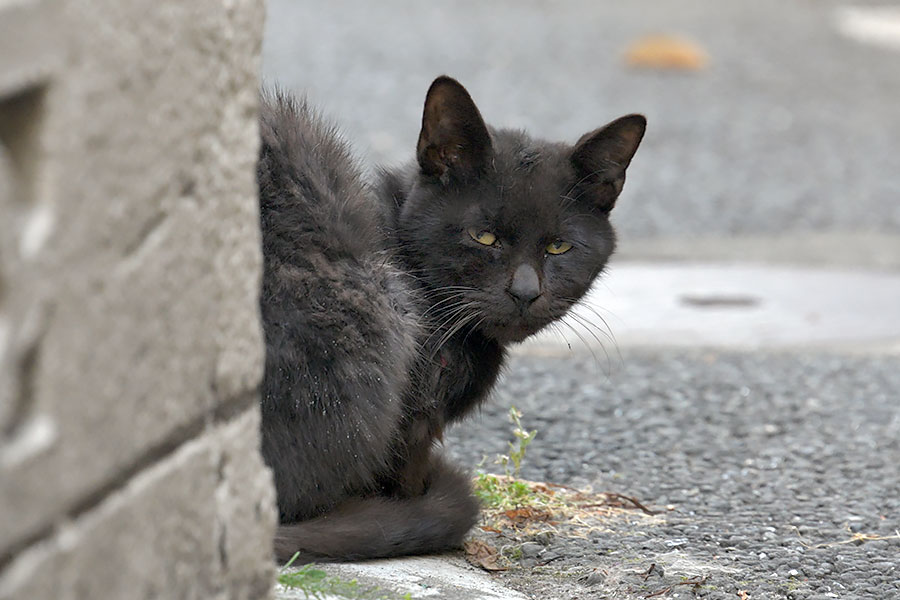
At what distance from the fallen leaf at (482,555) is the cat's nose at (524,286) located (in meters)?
0.63

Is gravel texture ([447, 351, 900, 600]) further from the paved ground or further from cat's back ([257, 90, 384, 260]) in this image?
cat's back ([257, 90, 384, 260])

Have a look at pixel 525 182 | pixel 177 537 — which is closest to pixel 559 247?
pixel 525 182

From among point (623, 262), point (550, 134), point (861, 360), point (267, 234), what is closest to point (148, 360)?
point (267, 234)

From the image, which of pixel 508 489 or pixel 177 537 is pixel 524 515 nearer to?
pixel 508 489

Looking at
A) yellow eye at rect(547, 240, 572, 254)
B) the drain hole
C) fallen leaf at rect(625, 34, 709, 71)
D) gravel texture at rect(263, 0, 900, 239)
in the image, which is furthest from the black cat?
fallen leaf at rect(625, 34, 709, 71)

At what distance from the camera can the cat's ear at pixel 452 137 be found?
2.97 m

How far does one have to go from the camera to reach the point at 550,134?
29.6 feet

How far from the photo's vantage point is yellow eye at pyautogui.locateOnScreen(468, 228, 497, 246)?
2.99 metres

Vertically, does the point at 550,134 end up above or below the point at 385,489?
above

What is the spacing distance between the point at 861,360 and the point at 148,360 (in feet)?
14.0

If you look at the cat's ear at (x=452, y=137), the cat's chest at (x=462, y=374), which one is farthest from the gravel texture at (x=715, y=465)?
the cat's ear at (x=452, y=137)

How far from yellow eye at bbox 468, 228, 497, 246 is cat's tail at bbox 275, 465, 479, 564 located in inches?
24.0

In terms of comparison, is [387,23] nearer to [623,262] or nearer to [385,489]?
[623,262]

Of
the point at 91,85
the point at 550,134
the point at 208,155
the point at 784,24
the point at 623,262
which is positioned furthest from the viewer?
the point at 784,24
